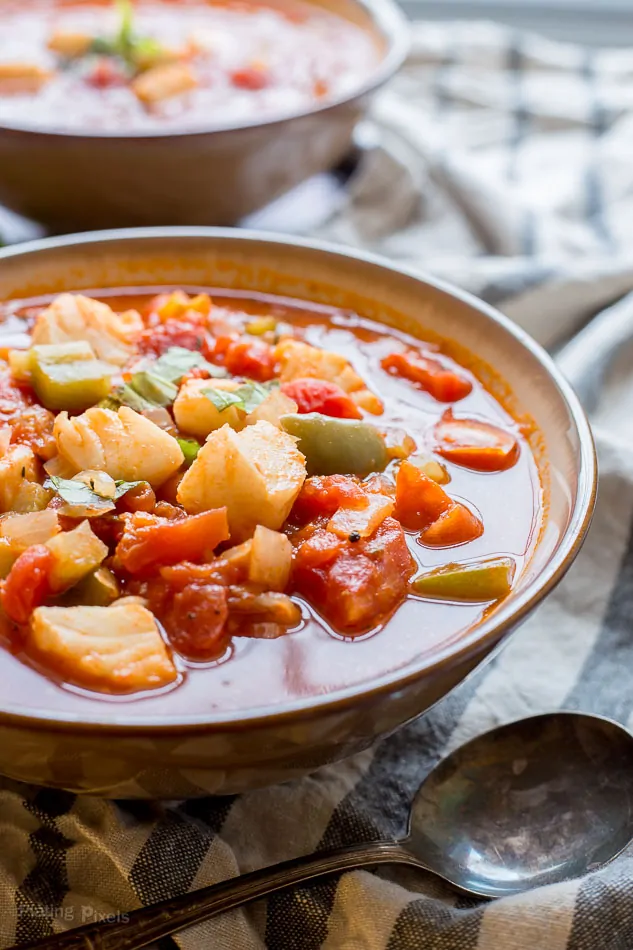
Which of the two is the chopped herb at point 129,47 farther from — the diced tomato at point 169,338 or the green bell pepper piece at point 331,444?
the green bell pepper piece at point 331,444

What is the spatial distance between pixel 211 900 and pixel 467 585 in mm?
669

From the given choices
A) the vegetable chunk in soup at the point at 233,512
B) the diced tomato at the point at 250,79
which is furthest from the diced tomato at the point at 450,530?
the diced tomato at the point at 250,79

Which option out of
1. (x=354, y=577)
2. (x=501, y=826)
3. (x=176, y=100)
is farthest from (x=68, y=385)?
(x=176, y=100)

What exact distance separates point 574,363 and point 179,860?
1.76 meters

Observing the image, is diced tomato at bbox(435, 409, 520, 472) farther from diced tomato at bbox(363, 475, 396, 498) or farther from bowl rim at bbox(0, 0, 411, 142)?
bowl rim at bbox(0, 0, 411, 142)

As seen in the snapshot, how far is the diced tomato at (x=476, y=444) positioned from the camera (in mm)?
2189

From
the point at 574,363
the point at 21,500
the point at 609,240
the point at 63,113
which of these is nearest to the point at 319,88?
the point at 63,113

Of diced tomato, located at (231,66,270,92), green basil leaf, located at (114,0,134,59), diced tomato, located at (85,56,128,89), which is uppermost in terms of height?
green basil leaf, located at (114,0,134,59)

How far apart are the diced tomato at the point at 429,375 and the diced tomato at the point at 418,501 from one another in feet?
1.41

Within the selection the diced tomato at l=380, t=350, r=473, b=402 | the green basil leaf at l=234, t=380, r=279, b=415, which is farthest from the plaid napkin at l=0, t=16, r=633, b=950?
the green basil leaf at l=234, t=380, r=279, b=415

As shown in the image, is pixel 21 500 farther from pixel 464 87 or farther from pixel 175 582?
pixel 464 87

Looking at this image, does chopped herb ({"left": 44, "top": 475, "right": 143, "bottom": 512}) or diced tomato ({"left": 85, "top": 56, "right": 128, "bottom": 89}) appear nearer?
chopped herb ({"left": 44, "top": 475, "right": 143, "bottom": 512})

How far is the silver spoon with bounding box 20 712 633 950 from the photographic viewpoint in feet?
5.82

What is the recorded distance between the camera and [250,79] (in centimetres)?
379
